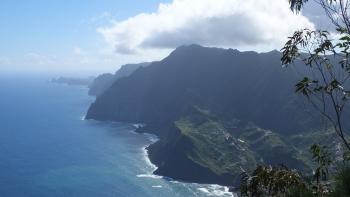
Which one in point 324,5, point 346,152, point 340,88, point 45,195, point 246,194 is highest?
point 324,5

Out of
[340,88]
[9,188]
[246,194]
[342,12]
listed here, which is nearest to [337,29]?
[342,12]

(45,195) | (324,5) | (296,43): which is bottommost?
(45,195)

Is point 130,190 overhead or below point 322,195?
below

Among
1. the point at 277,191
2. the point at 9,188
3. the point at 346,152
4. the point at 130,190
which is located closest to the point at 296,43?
the point at 346,152

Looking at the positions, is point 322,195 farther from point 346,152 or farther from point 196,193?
point 196,193

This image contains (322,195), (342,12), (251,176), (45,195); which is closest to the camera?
(322,195)

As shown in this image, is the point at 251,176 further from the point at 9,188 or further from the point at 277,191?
the point at 9,188

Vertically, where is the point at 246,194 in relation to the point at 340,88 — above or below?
below

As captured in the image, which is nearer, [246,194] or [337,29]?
[337,29]

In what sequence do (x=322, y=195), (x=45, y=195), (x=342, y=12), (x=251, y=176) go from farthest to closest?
(x=45, y=195) → (x=251, y=176) → (x=342, y=12) → (x=322, y=195)
